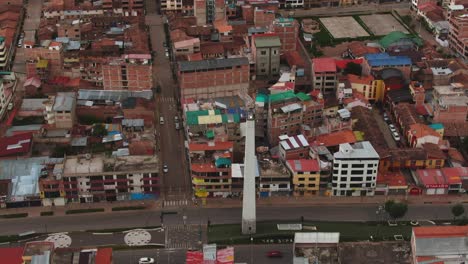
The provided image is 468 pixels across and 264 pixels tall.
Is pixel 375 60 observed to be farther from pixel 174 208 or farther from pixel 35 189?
pixel 35 189

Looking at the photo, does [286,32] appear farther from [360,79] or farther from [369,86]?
[369,86]

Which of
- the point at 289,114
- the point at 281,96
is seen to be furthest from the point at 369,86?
the point at 289,114

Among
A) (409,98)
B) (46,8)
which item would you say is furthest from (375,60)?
(46,8)

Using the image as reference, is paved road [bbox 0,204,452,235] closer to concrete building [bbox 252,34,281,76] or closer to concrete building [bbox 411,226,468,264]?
concrete building [bbox 411,226,468,264]

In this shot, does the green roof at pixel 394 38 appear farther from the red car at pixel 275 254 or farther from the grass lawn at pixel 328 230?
the red car at pixel 275 254

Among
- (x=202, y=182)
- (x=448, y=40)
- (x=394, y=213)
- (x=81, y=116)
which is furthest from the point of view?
(x=448, y=40)

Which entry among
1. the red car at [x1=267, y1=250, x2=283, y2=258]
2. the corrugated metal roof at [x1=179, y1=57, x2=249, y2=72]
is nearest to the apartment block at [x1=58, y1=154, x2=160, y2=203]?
the red car at [x1=267, y1=250, x2=283, y2=258]

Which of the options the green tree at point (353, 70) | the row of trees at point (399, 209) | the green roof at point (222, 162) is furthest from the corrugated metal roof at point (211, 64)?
the row of trees at point (399, 209)
